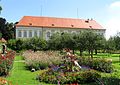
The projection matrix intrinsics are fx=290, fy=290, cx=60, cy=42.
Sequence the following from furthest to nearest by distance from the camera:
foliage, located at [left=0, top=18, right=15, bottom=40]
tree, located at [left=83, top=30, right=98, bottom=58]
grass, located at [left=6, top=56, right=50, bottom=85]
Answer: foliage, located at [left=0, top=18, right=15, bottom=40], tree, located at [left=83, top=30, right=98, bottom=58], grass, located at [left=6, top=56, right=50, bottom=85]

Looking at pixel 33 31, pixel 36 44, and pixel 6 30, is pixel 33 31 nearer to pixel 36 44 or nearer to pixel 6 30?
pixel 6 30

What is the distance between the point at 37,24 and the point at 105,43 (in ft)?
119

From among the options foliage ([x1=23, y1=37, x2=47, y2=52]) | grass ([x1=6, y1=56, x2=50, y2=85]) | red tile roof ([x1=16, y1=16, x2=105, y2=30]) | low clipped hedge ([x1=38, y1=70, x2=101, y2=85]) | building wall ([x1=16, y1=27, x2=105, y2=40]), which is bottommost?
grass ([x1=6, y1=56, x2=50, y2=85])

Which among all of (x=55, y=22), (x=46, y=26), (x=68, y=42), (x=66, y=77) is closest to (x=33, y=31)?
(x=46, y=26)

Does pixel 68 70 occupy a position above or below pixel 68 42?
below

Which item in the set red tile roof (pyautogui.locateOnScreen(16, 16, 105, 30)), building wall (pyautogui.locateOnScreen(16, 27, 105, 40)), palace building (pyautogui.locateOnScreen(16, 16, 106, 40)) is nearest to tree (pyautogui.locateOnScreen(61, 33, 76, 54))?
palace building (pyautogui.locateOnScreen(16, 16, 106, 40))

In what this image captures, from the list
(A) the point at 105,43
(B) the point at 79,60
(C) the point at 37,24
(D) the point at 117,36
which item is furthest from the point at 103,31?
(B) the point at 79,60

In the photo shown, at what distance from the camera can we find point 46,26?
75312mm

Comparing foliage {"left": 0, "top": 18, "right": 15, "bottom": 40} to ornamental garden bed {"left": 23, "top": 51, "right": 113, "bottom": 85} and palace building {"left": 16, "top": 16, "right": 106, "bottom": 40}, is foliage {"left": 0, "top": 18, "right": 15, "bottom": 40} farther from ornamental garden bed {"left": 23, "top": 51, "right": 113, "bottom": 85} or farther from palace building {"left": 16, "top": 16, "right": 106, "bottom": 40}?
ornamental garden bed {"left": 23, "top": 51, "right": 113, "bottom": 85}

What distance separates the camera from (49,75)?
46.3ft

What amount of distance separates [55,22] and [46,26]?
319 cm

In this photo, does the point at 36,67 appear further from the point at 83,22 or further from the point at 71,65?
the point at 83,22

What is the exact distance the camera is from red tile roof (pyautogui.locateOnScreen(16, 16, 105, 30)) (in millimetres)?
74750

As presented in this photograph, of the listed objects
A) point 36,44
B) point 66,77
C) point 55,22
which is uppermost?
point 55,22
